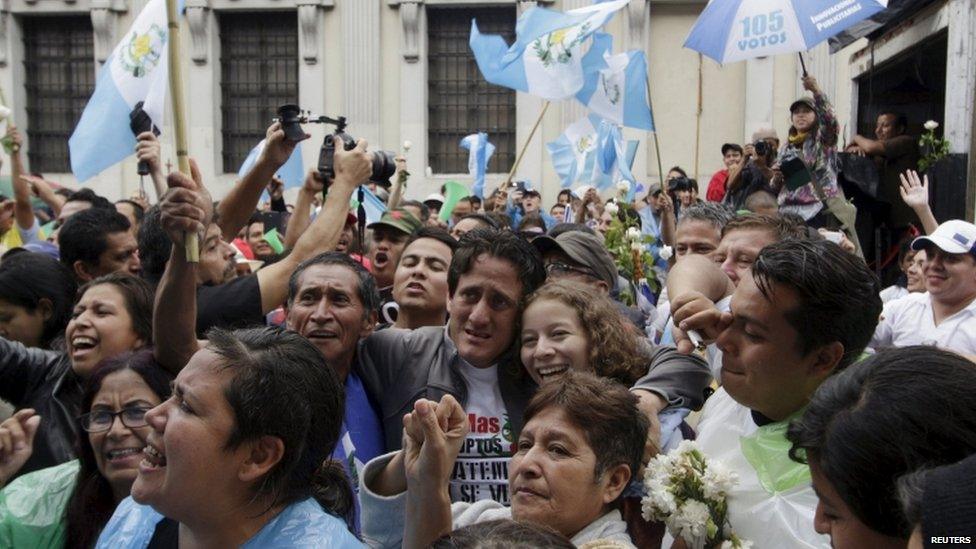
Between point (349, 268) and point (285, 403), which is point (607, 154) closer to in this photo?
point (349, 268)

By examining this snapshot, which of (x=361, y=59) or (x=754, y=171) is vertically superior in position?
(x=361, y=59)

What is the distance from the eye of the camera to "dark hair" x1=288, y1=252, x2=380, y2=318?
138 inches

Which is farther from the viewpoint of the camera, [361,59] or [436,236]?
[361,59]

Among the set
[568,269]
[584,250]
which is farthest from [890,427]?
[584,250]

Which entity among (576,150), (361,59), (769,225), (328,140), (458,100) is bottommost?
(769,225)

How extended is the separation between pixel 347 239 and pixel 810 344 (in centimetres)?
402

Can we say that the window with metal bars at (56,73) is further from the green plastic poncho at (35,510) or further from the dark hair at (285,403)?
the dark hair at (285,403)

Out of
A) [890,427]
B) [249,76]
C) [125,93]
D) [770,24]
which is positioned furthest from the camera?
[249,76]

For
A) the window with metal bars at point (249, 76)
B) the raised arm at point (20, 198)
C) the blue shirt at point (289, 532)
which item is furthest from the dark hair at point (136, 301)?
the window with metal bars at point (249, 76)

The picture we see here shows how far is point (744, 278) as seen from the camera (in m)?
2.55

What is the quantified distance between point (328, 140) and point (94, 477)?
6.48ft

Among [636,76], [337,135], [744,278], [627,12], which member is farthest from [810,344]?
[627,12]

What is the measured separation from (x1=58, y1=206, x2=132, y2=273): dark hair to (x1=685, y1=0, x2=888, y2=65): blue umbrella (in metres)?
3.78

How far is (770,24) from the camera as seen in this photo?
618 cm
